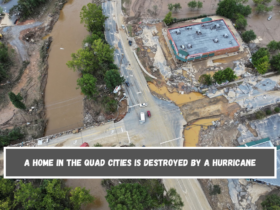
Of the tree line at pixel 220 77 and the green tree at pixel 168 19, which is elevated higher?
the green tree at pixel 168 19

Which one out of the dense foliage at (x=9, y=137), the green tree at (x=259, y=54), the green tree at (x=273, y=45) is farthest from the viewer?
the green tree at (x=273, y=45)

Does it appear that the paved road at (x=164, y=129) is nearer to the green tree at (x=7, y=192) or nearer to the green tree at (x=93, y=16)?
the green tree at (x=93, y=16)

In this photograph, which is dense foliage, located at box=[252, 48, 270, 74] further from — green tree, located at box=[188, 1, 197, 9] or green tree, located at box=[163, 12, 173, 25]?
green tree, located at box=[188, 1, 197, 9]

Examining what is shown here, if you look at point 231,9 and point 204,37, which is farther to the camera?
point 231,9

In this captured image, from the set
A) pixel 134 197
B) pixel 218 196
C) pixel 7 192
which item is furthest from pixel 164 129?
pixel 7 192

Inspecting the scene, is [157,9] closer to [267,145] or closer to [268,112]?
[268,112]

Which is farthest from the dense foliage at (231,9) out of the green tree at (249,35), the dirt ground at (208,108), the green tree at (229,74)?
the dirt ground at (208,108)
